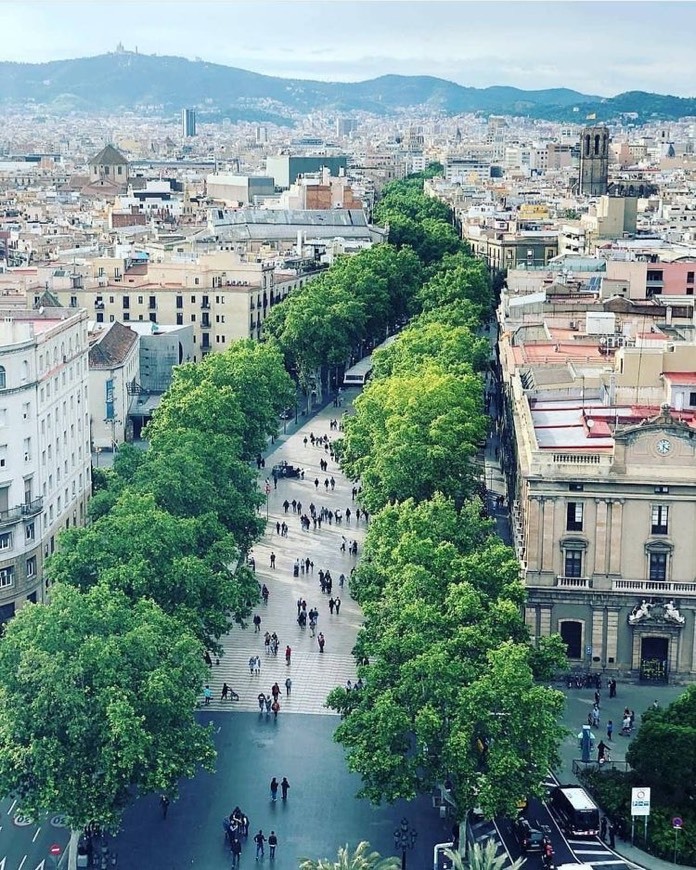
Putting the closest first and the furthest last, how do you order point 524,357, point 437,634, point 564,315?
point 437,634
point 524,357
point 564,315

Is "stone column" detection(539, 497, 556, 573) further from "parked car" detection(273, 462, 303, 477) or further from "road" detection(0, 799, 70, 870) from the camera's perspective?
"parked car" detection(273, 462, 303, 477)

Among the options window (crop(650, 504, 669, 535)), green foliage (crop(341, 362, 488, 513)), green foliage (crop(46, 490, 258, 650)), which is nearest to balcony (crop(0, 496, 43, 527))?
green foliage (crop(46, 490, 258, 650))

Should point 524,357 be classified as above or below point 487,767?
above

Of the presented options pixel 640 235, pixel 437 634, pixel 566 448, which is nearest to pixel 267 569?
pixel 566 448

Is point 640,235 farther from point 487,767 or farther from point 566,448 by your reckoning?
point 487,767

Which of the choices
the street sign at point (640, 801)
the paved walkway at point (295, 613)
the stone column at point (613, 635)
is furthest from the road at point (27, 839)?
the stone column at point (613, 635)
